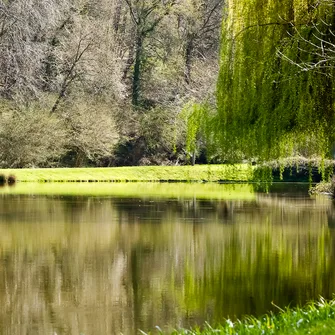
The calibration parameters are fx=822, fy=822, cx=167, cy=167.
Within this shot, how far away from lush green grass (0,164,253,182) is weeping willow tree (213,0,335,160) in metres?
27.4

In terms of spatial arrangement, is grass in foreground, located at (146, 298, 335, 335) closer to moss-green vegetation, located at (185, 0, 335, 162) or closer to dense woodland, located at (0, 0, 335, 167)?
moss-green vegetation, located at (185, 0, 335, 162)

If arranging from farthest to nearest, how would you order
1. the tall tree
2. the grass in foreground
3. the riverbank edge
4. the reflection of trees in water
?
the tall tree < the riverbank edge < the reflection of trees in water < the grass in foreground

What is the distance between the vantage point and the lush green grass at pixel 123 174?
41.1m

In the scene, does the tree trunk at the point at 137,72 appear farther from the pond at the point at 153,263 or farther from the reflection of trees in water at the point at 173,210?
the pond at the point at 153,263

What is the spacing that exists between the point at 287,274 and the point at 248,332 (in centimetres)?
651

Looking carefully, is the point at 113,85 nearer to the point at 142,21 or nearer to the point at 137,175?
the point at 142,21

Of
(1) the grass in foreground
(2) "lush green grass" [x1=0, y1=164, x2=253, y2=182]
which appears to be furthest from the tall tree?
(1) the grass in foreground

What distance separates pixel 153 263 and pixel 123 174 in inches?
1147

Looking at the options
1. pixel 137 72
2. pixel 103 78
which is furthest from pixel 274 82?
pixel 137 72

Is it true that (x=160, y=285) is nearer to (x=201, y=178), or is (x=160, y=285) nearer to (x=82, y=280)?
(x=82, y=280)

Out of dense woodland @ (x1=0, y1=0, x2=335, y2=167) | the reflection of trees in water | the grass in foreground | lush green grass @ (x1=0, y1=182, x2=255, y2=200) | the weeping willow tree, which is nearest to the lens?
the grass in foreground

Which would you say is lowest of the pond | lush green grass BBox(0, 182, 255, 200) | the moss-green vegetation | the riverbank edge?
the pond

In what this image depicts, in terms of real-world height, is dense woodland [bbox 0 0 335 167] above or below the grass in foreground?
above

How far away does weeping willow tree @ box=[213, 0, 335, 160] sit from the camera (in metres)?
11.9
